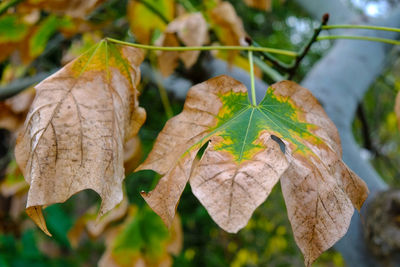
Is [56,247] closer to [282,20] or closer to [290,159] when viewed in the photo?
[290,159]

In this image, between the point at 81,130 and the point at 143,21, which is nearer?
the point at 81,130

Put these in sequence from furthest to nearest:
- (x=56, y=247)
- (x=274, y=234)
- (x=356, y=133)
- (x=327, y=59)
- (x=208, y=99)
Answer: (x=274, y=234) → (x=356, y=133) → (x=56, y=247) → (x=327, y=59) → (x=208, y=99)

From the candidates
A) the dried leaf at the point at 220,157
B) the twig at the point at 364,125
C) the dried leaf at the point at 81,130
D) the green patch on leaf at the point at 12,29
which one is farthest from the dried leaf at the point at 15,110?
the twig at the point at 364,125

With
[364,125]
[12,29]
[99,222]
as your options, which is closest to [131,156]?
[99,222]

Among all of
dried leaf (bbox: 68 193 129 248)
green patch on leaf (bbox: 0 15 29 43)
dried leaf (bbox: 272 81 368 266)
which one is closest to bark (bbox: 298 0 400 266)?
dried leaf (bbox: 272 81 368 266)

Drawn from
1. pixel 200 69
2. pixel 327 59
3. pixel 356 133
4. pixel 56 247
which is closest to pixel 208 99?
pixel 200 69

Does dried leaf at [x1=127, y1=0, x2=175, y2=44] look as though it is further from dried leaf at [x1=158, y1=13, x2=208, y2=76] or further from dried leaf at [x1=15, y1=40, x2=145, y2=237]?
dried leaf at [x1=15, y1=40, x2=145, y2=237]

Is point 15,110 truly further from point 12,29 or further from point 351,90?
point 351,90
